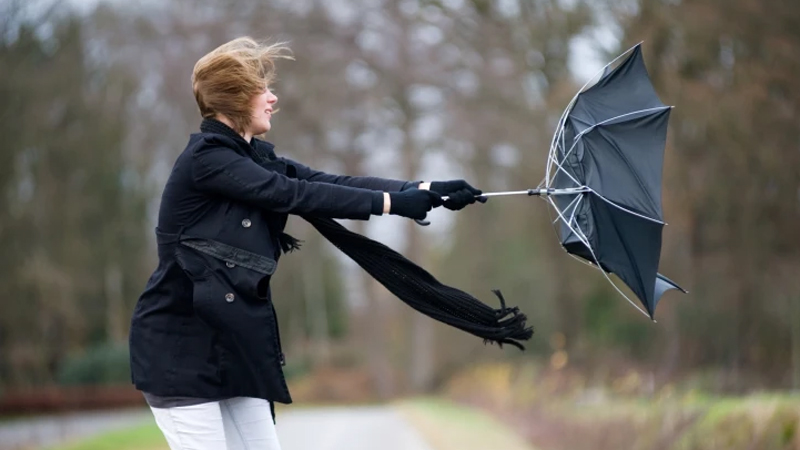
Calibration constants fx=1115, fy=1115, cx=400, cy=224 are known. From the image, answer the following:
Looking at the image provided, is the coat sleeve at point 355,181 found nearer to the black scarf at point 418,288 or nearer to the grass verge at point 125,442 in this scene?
the black scarf at point 418,288

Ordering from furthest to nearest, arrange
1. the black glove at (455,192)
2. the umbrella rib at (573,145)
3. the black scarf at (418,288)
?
the umbrella rib at (573,145)
the black scarf at (418,288)
the black glove at (455,192)

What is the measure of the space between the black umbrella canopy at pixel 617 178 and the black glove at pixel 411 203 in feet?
2.41

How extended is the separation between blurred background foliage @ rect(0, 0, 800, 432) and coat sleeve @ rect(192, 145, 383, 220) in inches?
350

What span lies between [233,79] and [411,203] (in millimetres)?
794

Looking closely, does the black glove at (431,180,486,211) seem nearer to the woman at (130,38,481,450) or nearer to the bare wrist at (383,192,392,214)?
the bare wrist at (383,192,392,214)

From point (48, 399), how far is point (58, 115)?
7.39 metres

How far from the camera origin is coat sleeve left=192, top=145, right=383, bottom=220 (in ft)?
12.8

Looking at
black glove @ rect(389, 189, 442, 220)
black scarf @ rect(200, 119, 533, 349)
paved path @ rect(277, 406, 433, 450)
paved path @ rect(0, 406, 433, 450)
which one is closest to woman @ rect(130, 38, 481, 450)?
black glove @ rect(389, 189, 442, 220)

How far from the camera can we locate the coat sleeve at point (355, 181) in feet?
14.9

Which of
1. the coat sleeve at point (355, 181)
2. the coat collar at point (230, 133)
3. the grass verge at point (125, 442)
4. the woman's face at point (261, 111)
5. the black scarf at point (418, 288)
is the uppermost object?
the woman's face at point (261, 111)

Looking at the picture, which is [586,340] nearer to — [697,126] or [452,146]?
[452,146]

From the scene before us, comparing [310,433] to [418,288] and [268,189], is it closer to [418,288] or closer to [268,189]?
[418,288]

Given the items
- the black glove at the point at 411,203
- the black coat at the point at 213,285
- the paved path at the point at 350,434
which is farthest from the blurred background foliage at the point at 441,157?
the black coat at the point at 213,285

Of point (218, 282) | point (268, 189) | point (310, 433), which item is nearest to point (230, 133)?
point (268, 189)
